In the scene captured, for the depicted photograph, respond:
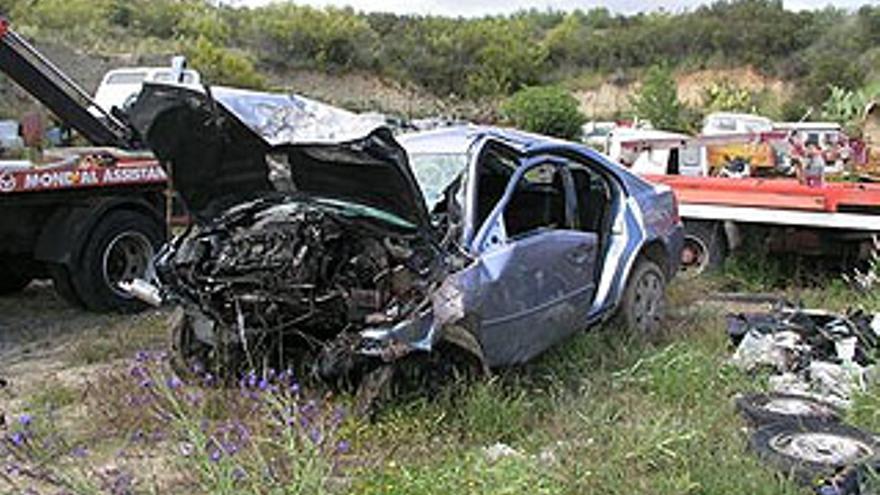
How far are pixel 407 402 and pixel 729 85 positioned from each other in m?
53.0

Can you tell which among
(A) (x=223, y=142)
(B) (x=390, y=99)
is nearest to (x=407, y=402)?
(A) (x=223, y=142)

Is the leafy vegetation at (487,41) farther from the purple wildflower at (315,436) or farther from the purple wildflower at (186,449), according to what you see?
the purple wildflower at (315,436)

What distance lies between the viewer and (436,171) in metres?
6.13

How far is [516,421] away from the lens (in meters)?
5.27

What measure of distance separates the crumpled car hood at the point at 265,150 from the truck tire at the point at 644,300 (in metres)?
2.34

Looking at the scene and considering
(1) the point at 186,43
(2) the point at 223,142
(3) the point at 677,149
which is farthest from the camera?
(1) the point at 186,43

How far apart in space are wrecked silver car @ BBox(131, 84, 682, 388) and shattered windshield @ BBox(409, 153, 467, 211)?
1 centimetres

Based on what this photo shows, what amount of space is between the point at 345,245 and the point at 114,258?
158 inches

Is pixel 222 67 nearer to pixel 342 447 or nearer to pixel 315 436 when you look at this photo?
pixel 342 447

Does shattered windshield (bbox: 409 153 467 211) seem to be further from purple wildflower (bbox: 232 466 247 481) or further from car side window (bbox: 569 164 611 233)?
purple wildflower (bbox: 232 466 247 481)

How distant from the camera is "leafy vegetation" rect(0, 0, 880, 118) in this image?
1866 inches

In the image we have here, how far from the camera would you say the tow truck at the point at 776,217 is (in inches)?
355

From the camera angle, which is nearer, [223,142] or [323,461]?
[323,461]

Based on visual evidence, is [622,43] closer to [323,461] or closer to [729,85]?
[729,85]
